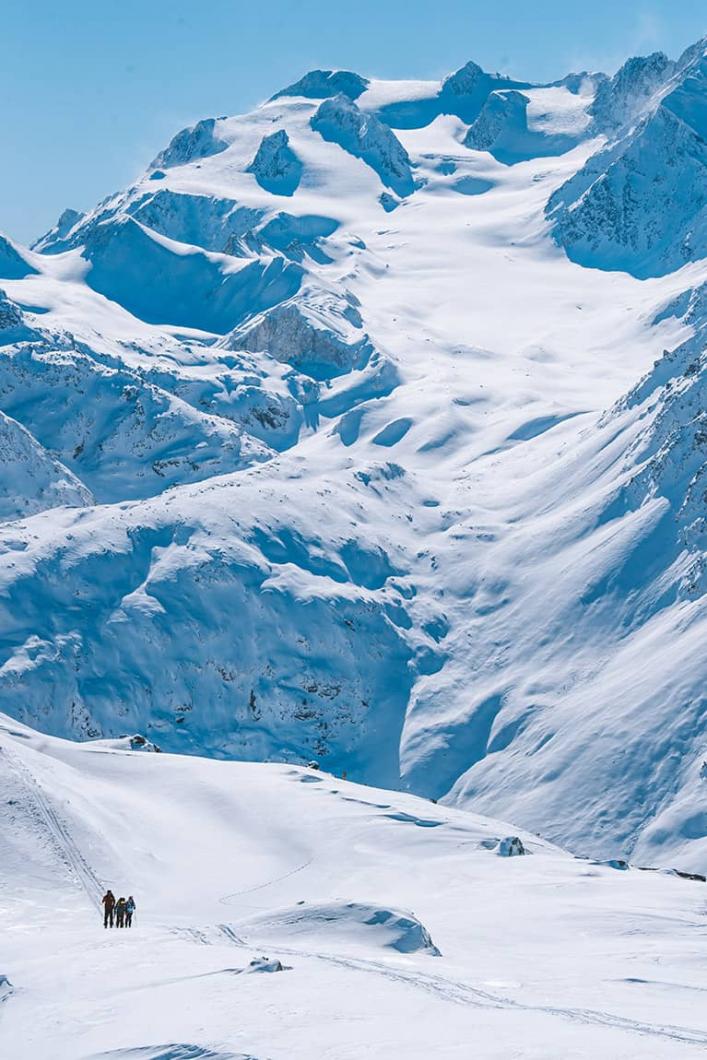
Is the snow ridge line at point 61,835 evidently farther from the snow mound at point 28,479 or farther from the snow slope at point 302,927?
the snow mound at point 28,479

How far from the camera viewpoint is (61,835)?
65.3m

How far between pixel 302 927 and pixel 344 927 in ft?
5.17

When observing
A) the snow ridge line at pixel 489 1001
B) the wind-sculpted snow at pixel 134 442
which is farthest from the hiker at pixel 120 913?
the wind-sculpted snow at pixel 134 442

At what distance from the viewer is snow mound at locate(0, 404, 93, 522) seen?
574 feet

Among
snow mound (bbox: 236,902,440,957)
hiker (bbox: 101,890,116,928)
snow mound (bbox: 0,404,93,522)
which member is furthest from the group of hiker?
snow mound (bbox: 0,404,93,522)

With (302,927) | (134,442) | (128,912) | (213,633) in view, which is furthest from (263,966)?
(134,442)

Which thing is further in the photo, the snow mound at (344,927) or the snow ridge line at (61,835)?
the snow ridge line at (61,835)

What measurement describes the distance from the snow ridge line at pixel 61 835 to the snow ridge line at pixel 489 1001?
1845 cm

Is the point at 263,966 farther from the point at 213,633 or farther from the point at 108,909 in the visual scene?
the point at 213,633

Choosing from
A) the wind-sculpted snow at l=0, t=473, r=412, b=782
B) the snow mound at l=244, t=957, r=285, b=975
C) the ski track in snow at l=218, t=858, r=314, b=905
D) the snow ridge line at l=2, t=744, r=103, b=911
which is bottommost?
the wind-sculpted snow at l=0, t=473, r=412, b=782

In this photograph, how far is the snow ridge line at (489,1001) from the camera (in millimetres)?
33031

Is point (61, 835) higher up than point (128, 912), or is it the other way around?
point (128, 912)

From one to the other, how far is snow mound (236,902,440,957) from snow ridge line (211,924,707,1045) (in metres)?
2.93

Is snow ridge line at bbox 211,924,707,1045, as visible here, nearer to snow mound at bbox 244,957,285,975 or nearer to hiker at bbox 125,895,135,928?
snow mound at bbox 244,957,285,975
